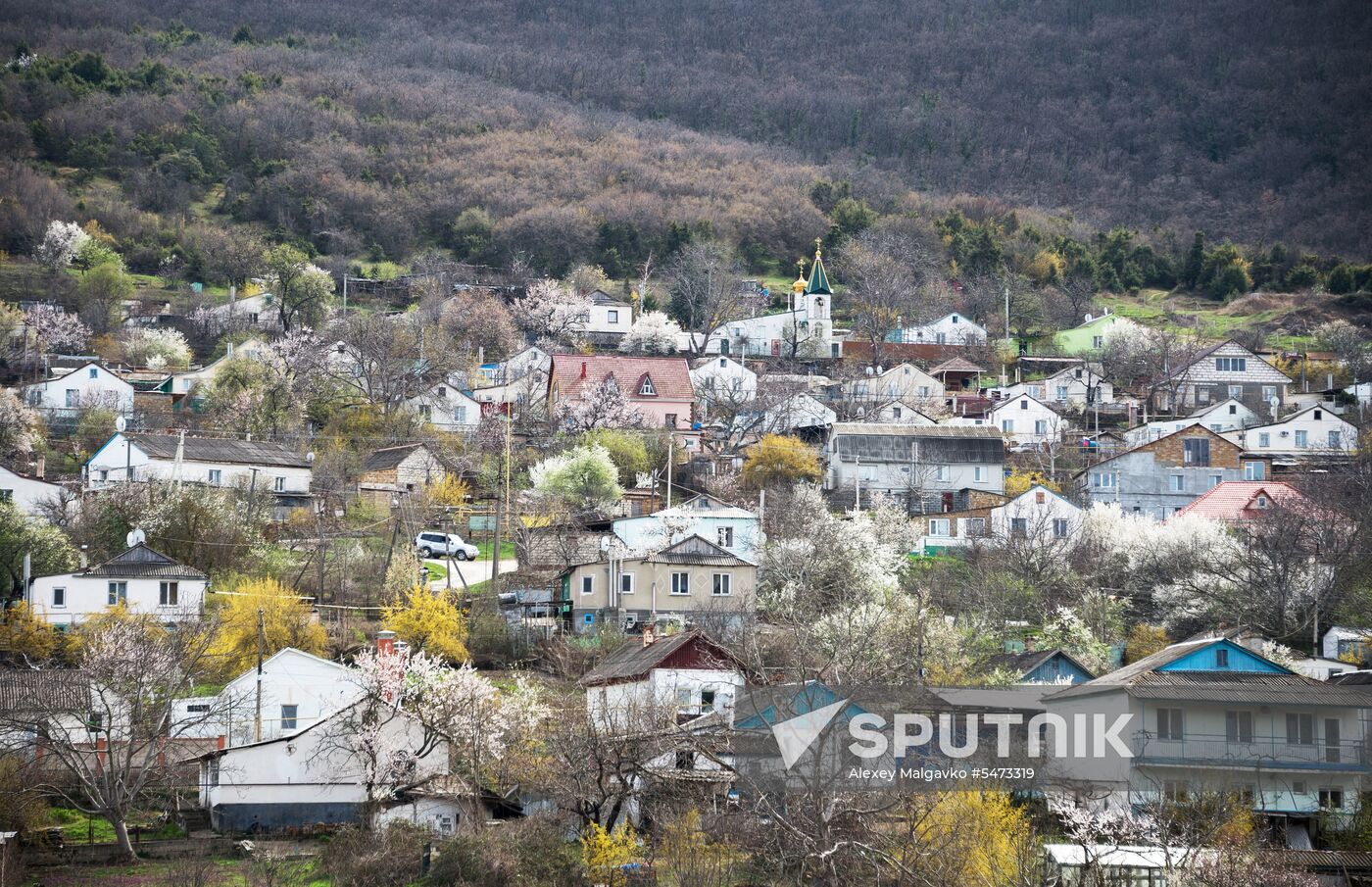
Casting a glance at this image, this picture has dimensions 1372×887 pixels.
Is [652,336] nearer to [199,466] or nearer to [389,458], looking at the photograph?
[389,458]

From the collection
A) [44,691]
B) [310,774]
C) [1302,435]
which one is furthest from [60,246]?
[310,774]

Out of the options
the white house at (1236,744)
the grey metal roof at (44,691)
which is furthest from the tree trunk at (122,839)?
the white house at (1236,744)

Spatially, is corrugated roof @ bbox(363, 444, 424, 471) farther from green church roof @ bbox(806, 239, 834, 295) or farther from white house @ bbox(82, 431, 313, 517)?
green church roof @ bbox(806, 239, 834, 295)

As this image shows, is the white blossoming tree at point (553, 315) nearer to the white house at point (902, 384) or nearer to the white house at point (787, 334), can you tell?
the white house at point (787, 334)

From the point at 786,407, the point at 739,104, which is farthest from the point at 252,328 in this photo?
the point at 739,104

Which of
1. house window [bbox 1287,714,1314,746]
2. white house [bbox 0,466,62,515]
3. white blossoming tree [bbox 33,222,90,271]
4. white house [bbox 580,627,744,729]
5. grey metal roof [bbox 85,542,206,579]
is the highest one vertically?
white blossoming tree [bbox 33,222,90,271]

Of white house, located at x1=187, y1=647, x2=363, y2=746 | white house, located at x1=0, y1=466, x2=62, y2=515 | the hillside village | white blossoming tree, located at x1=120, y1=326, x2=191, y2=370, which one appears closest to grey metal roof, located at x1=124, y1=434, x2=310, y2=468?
the hillside village
